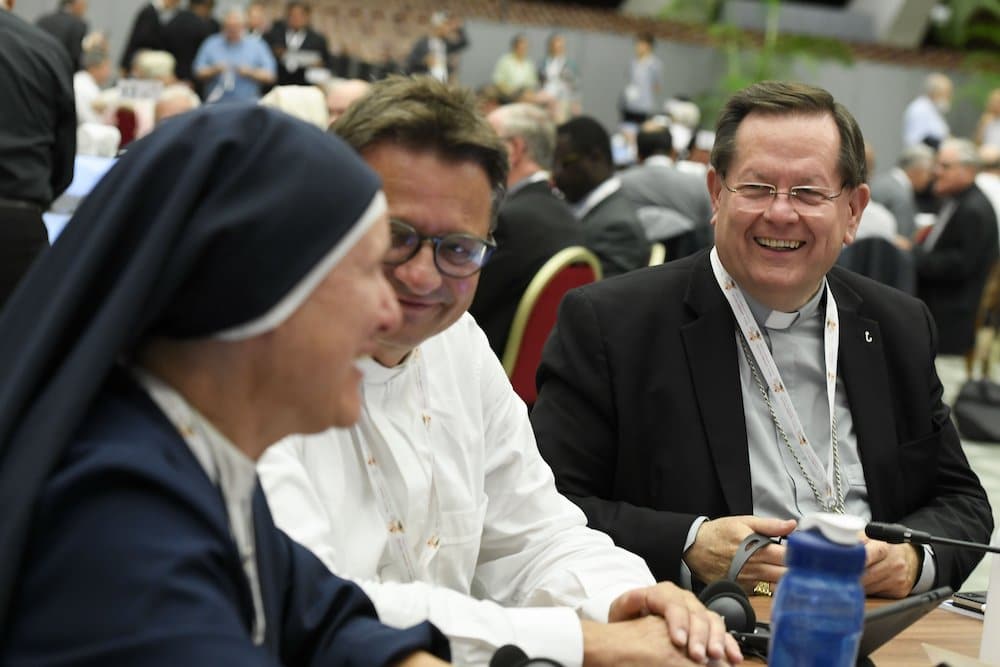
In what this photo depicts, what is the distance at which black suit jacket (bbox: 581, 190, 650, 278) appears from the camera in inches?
254

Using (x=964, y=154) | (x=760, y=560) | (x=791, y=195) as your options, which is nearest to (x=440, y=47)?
(x=964, y=154)

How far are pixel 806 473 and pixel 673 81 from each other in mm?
17439

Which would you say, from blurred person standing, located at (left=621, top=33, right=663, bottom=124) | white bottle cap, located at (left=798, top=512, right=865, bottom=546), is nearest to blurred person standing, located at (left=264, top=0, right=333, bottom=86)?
blurred person standing, located at (left=621, top=33, right=663, bottom=124)

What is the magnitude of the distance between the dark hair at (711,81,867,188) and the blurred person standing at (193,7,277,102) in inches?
410

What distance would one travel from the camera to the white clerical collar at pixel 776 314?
106 inches

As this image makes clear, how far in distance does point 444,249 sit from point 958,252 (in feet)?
31.7

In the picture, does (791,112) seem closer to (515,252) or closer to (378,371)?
(378,371)

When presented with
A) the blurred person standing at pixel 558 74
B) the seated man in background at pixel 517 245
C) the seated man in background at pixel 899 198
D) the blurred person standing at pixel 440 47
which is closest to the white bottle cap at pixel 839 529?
the seated man in background at pixel 517 245

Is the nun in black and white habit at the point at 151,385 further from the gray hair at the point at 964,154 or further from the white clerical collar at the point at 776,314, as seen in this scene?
the gray hair at the point at 964,154

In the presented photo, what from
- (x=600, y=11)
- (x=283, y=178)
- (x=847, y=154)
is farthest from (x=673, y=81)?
(x=283, y=178)

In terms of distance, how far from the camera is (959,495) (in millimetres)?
2740

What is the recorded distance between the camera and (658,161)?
8945 mm

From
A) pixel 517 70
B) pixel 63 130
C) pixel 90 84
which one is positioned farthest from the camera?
pixel 517 70

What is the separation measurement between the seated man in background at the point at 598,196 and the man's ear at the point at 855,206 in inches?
142
